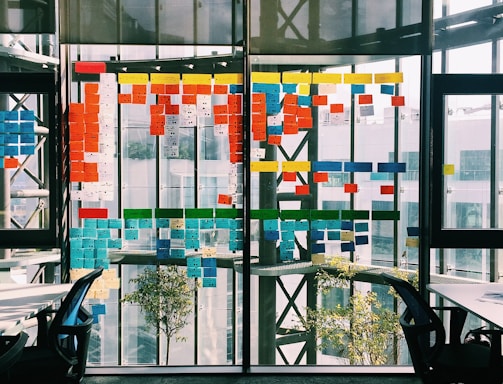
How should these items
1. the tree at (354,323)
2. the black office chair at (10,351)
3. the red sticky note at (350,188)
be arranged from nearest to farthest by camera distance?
the black office chair at (10,351) < the red sticky note at (350,188) < the tree at (354,323)

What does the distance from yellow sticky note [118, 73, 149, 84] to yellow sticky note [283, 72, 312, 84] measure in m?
1.16

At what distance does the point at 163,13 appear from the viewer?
355cm

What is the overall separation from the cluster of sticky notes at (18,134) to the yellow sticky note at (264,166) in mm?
1790

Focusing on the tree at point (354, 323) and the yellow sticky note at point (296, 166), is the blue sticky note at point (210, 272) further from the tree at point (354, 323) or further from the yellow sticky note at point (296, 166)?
the tree at point (354, 323)

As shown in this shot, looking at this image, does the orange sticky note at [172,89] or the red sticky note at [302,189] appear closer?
the orange sticky note at [172,89]

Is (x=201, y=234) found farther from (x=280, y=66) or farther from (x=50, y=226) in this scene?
(x=280, y=66)

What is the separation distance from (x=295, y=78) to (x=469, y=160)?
2.23m

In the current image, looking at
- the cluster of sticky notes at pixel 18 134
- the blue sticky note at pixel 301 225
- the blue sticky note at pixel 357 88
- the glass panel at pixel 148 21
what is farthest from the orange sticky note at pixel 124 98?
the blue sticky note at pixel 357 88

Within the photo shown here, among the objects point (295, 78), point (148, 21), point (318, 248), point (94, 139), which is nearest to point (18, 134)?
point (94, 139)

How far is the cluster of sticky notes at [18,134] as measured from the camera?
3551mm

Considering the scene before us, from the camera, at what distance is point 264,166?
12.3 ft

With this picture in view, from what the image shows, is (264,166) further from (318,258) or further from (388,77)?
(388,77)

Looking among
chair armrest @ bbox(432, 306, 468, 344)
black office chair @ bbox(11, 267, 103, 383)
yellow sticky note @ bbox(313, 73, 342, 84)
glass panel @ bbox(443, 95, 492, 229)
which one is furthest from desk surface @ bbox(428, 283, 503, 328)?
black office chair @ bbox(11, 267, 103, 383)

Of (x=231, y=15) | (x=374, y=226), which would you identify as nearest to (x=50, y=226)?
(x=231, y=15)
